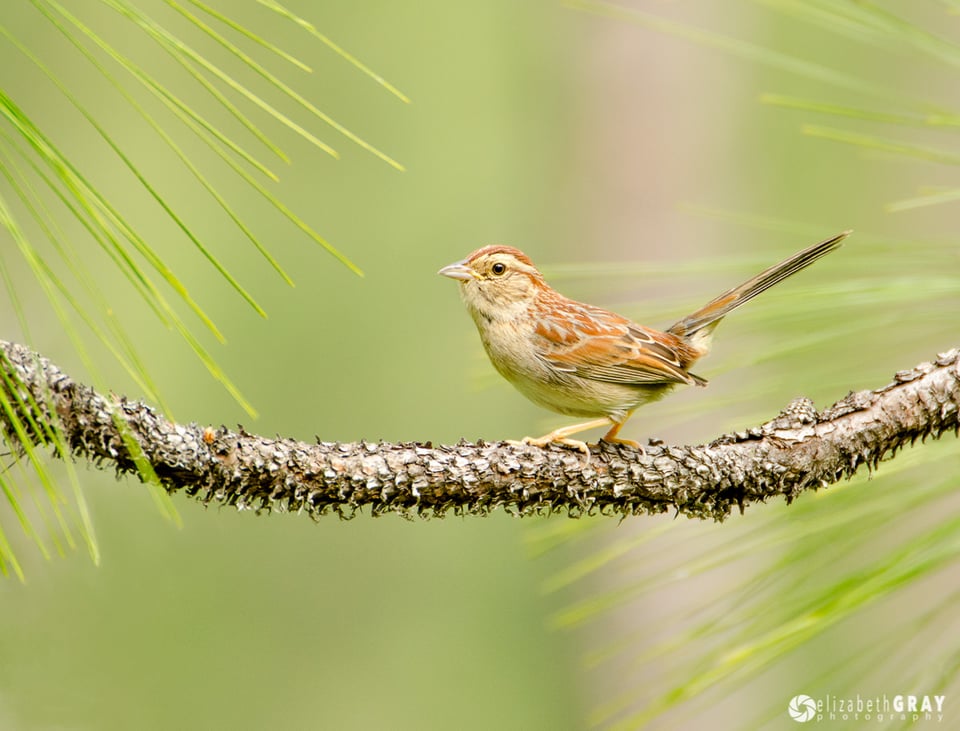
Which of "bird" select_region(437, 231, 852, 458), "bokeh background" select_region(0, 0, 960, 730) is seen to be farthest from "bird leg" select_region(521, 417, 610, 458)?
"bokeh background" select_region(0, 0, 960, 730)

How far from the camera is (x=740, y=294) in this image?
395cm

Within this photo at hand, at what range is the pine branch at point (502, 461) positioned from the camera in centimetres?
198

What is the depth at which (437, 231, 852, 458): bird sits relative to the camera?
12.9 feet

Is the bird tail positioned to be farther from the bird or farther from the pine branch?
the pine branch

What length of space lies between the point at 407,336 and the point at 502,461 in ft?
19.6

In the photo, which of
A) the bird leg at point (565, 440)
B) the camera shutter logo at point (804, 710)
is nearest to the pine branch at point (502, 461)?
the bird leg at point (565, 440)

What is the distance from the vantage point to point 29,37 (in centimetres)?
558

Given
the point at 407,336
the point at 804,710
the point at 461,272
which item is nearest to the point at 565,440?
the point at 804,710

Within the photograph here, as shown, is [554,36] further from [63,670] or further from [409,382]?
[63,670]

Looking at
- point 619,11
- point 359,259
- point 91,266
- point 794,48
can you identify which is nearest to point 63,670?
point 91,266

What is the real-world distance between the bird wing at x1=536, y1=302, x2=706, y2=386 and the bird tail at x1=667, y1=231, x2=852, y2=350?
0.11 m

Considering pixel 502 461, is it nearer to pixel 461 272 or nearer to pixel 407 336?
pixel 461 272

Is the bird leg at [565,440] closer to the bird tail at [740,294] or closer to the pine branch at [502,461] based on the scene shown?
the pine branch at [502,461]

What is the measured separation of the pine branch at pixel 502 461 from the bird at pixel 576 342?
0.98 meters
